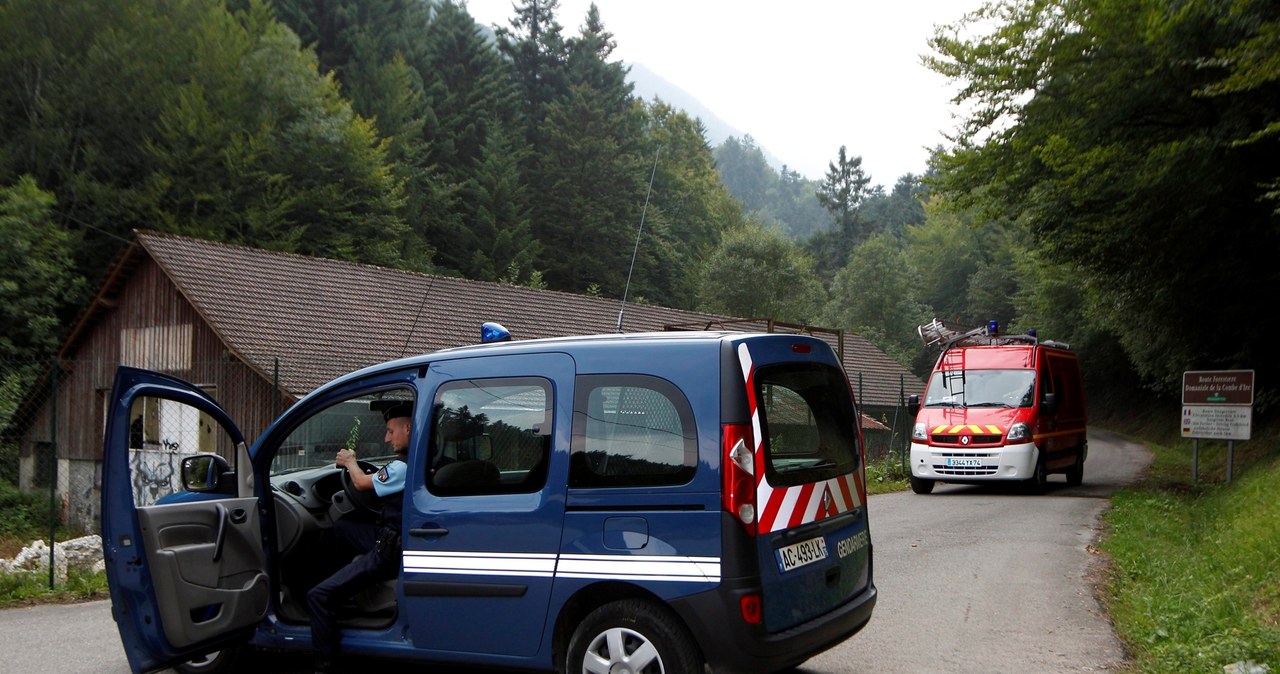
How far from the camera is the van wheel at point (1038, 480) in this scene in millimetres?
16656

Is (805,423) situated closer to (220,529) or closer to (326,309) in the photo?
(220,529)

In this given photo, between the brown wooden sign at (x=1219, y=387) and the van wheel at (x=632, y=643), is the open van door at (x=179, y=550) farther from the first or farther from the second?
the brown wooden sign at (x=1219, y=387)

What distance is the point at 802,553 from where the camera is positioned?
5043 millimetres

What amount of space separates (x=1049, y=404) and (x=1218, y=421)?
2.55 metres

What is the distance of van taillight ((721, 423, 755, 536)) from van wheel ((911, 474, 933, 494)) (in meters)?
13.2

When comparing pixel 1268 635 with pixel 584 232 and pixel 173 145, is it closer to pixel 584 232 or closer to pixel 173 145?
pixel 173 145

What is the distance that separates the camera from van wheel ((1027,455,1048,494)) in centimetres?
1666

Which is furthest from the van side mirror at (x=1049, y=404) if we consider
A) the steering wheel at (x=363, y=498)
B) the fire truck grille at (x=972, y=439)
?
the steering wheel at (x=363, y=498)

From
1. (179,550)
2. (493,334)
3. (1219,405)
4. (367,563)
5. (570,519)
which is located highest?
(493,334)

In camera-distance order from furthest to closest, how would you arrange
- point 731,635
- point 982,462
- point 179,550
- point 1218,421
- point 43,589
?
point 1218,421
point 982,462
point 43,589
point 179,550
point 731,635

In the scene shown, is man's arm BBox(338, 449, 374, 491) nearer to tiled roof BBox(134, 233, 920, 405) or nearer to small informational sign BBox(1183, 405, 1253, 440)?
tiled roof BBox(134, 233, 920, 405)

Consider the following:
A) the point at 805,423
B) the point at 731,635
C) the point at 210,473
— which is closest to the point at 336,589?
the point at 210,473

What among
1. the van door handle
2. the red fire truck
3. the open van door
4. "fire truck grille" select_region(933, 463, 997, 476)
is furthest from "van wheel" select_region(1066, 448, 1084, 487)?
the van door handle

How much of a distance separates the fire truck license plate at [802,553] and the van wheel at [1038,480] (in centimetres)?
1227
